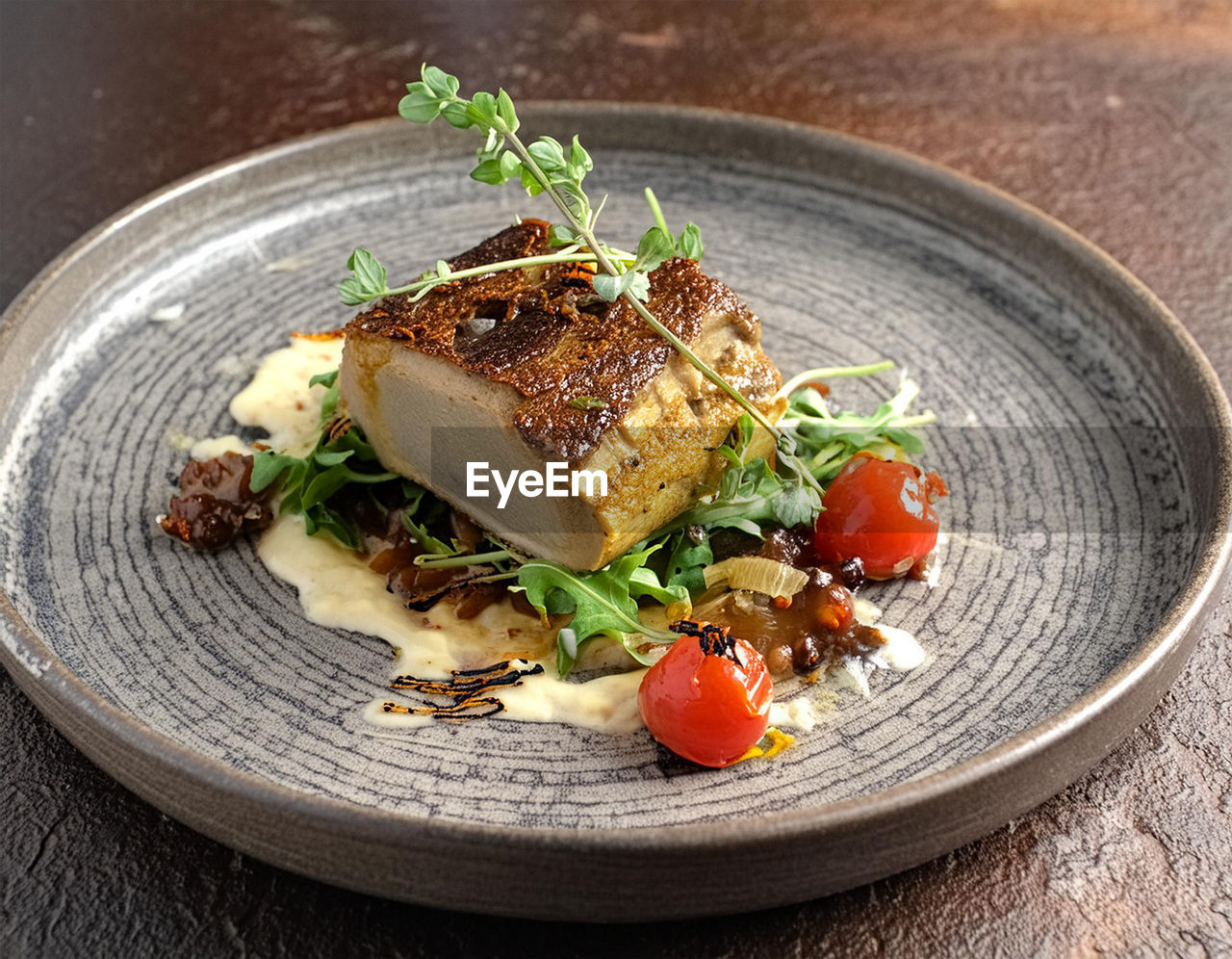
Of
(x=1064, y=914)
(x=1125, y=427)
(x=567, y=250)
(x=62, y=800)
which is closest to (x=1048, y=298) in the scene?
(x=1125, y=427)

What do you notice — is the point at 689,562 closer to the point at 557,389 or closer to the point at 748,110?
the point at 557,389

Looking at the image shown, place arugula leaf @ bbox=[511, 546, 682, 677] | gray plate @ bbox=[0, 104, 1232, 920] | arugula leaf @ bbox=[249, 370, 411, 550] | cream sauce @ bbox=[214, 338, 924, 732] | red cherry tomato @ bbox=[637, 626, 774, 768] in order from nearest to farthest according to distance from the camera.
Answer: gray plate @ bbox=[0, 104, 1232, 920], red cherry tomato @ bbox=[637, 626, 774, 768], cream sauce @ bbox=[214, 338, 924, 732], arugula leaf @ bbox=[511, 546, 682, 677], arugula leaf @ bbox=[249, 370, 411, 550]

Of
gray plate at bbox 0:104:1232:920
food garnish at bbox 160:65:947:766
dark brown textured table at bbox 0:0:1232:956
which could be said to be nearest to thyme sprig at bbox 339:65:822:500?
food garnish at bbox 160:65:947:766

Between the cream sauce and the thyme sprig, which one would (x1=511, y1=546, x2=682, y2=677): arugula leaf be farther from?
the thyme sprig

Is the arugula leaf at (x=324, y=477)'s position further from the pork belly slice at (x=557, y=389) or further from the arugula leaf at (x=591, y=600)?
the arugula leaf at (x=591, y=600)

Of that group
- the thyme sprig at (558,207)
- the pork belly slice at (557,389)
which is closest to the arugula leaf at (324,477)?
the pork belly slice at (557,389)

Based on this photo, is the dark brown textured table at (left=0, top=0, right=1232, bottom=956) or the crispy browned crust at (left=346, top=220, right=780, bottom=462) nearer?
the dark brown textured table at (left=0, top=0, right=1232, bottom=956)

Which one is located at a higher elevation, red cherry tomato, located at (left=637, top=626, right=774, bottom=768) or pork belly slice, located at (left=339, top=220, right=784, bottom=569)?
pork belly slice, located at (left=339, top=220, right=784, bottom=569)
